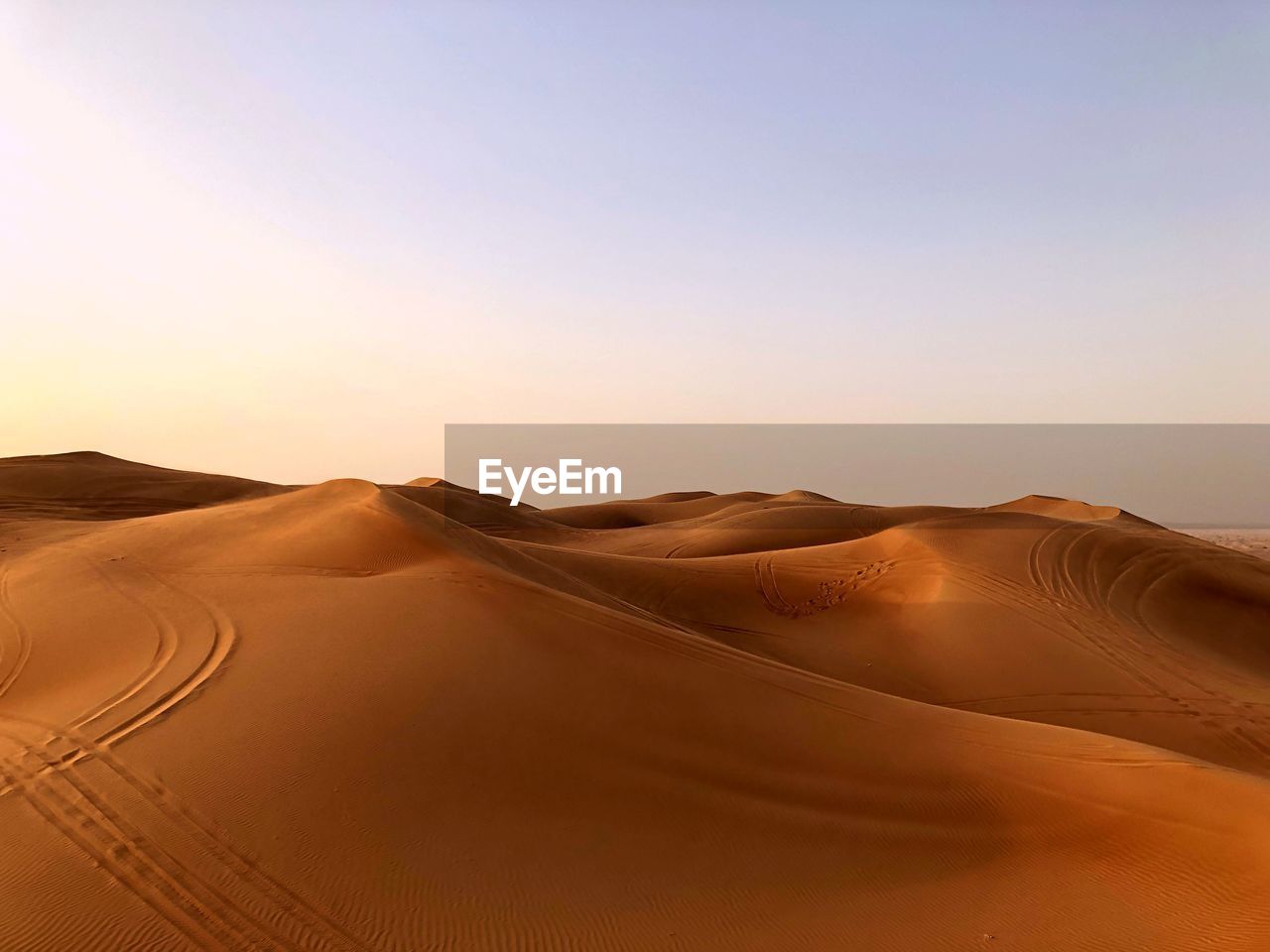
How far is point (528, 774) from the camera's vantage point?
5383mm

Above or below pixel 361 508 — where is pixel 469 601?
below

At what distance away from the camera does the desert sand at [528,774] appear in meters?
4.05

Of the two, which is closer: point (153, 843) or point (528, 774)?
point (153, 843)

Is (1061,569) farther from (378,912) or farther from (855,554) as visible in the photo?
(378,912)

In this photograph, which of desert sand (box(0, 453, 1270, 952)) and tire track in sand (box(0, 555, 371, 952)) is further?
desert sand (box(0, 453, 1270, 952))

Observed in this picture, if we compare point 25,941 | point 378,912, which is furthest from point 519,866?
point 25,941

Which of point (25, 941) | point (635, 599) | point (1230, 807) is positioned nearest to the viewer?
point (25, 941)

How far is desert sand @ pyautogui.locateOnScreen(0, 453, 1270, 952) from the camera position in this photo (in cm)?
405

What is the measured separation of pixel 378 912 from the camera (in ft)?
12.7

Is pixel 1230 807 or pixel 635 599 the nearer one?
pixel 1230 807

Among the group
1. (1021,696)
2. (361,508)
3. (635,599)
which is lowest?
(1021,696)

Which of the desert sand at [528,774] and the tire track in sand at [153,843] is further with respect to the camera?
the desert sand at [528,774]

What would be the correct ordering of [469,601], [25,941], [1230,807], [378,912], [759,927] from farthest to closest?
[469,601] < [1230,807] < [759,927] < [378,912] < [25,941]

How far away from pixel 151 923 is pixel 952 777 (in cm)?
532
